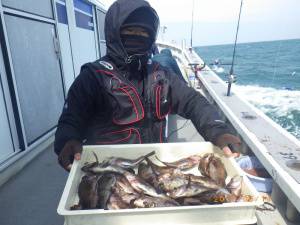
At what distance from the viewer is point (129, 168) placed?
1.54 meters

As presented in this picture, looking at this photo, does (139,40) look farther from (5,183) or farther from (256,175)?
(5,183)

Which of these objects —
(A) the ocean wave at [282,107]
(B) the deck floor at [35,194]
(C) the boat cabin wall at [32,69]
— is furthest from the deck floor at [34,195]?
(A) the ocean wave at [282,107]

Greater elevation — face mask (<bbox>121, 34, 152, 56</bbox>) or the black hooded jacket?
face mask (<bbox>121, 34, 152, 56</bbox>)

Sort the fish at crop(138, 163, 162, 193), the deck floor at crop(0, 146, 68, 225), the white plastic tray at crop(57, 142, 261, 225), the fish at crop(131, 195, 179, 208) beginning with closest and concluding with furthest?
1. the white plastic tray at crop(57, 142, 261, 225)
2. the fish at crop(131, 195, 179, 208)
3. the fish at crop(138, 163, 162, 193)
4. the deck floor at crop(0, 146, 68, 225)

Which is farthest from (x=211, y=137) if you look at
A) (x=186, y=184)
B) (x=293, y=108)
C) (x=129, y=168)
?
(x=293, y=108)

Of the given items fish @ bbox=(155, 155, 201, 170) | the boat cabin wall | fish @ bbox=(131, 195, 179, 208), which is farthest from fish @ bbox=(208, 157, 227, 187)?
the boat cabin wall

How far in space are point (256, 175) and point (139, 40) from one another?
4.76ft

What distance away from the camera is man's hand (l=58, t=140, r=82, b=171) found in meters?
1.43

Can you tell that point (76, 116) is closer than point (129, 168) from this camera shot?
No

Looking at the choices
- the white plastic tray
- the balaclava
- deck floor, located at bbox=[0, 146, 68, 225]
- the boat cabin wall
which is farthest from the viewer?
the boat cabin wall

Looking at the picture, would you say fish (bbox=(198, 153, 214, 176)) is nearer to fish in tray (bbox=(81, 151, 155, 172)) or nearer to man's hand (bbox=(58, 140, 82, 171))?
fish in tray (bbox=(81, 151, 155, 172))

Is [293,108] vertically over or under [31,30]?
under

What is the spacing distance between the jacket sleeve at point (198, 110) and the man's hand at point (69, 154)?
778mm

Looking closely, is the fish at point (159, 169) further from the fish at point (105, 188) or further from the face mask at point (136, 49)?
the face mask at point (136, 49)
